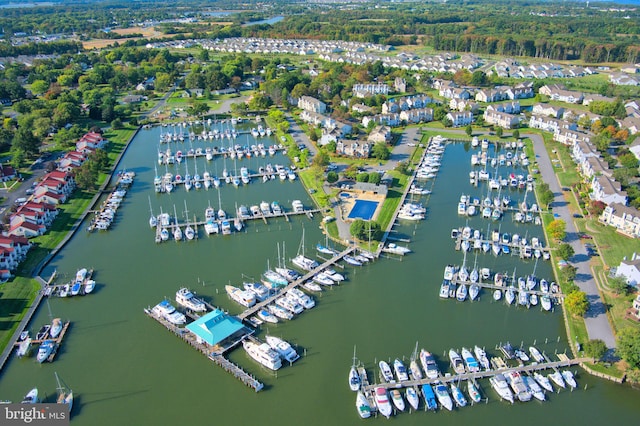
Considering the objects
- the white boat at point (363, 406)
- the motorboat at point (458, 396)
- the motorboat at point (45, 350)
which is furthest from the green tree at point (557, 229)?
the motorboat at point (45, 350)

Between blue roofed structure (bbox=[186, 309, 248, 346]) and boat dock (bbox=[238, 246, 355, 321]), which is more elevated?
blue roofed structure (bbox=[186, 309, 248, 346])

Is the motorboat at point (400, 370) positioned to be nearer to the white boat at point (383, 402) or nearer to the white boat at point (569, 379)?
the white boat at point (383, 402)

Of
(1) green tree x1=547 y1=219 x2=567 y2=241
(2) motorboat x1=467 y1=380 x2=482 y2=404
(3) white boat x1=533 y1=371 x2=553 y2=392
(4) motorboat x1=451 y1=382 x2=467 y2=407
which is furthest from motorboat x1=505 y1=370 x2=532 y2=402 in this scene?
(1) green tree x1=547 y1=219 x2=567 y2=241

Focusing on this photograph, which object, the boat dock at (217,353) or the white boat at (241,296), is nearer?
the boat dock at (217,353)

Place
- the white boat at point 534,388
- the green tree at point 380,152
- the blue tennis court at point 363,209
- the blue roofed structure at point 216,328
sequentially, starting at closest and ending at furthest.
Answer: the white boat at point 534,388 → the blue roofed structure at point 216,328 → the blue tennis court at point 363,209 → the green tree at point 380,152

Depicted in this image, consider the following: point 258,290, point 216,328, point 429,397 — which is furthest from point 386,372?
point 258,290

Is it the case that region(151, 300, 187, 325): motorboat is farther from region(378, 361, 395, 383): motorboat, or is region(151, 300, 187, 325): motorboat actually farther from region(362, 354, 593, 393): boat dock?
region(378, 361, 395, 383): motorboat
